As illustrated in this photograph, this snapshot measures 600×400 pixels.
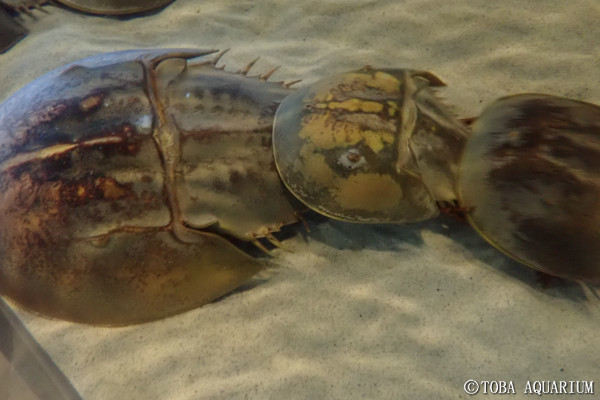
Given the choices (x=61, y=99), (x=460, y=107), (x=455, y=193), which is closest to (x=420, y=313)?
(x=455, y=193)

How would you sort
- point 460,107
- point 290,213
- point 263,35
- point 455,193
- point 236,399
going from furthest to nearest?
point 263,35, point 460,107, point 290,213, point 455,193, point 236,399

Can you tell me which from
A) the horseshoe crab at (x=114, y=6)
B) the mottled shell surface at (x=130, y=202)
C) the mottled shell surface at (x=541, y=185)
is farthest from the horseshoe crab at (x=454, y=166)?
the horseshoe crab at (x=114, y=6)

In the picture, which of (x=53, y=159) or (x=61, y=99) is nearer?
(x=53, y=159)

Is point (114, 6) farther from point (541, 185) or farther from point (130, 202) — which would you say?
point (541, 185)

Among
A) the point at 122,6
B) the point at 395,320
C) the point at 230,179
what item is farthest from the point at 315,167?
the point at 122,6

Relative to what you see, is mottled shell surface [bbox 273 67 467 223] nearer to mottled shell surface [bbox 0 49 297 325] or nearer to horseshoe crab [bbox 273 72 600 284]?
horseshoe crab [bbox 273 72 600 284]

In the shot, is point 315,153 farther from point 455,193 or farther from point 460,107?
point 460,107

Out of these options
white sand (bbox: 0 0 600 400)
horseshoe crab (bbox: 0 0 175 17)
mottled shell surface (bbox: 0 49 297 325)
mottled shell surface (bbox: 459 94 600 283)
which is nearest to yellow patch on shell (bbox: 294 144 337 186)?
mottled shell surface (bbox: 0 49 297 325)

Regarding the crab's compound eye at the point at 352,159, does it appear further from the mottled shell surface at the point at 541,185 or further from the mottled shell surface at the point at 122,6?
the mottled shell surface at the point at 122,6
